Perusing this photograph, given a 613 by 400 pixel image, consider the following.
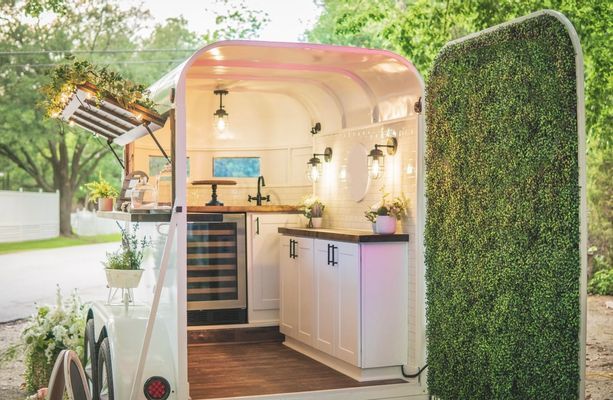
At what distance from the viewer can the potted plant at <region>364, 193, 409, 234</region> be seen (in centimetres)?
712

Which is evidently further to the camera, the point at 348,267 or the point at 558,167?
the point at 348,267

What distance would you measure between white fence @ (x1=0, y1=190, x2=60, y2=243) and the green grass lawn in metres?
0.50

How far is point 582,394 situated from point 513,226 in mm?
1100

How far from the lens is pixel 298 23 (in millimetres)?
22750

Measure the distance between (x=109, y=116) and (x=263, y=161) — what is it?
3481 millimetres

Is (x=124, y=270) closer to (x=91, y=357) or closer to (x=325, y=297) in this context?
(x=91, y=357)

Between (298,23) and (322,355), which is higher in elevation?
(298,23)

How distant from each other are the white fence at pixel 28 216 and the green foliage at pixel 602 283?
20.6m

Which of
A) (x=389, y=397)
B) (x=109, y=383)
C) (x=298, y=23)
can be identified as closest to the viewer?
(x=109, y=383)

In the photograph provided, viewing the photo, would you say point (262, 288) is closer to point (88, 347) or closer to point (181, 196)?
point (88, 347)

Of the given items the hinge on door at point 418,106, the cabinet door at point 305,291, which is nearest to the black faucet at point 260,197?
the cabinet door at point 305,291

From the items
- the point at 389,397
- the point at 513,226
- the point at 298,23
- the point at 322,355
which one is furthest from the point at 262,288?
the point at 298,23

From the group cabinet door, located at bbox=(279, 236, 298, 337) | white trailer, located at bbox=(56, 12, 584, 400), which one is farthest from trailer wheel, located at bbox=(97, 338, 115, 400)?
cabinet door, located at bbox=(279, 236, 298, 337)

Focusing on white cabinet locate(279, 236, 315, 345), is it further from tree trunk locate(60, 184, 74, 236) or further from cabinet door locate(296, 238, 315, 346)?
tree trunk locate(60, 184, 74, 236)
